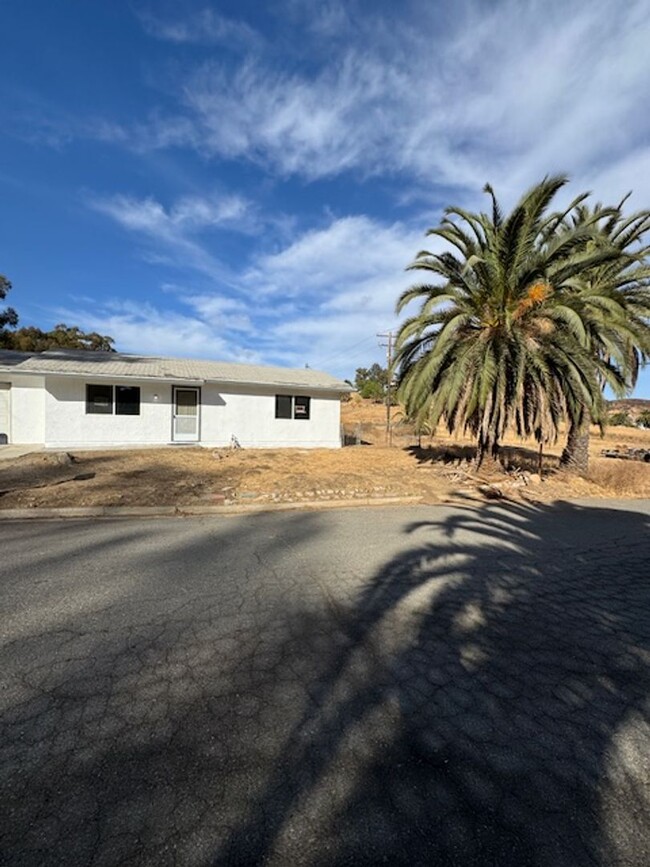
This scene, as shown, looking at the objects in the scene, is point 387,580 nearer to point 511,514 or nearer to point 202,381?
point 511,514

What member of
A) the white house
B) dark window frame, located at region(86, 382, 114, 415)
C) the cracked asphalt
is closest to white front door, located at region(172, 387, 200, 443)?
the white house

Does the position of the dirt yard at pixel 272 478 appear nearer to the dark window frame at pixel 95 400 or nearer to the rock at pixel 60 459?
the rock at pixel 60 459

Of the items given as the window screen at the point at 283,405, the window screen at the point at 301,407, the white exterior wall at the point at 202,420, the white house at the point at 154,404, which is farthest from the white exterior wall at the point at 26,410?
the window screen at the point at 301,407

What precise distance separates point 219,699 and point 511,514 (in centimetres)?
720

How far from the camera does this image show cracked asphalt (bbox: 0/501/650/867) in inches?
68.2

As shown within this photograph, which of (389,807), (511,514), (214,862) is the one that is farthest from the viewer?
(511,514)

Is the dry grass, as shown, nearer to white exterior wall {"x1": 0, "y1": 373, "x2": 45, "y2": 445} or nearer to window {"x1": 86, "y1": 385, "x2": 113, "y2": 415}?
window {"x1": 86, "y1": 385, "x2": 113, "y2": 415}

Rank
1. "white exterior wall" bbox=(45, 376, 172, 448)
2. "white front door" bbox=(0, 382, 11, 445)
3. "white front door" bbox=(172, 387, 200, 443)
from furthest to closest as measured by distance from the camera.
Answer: "white front door" bbox=(172, 387, 200, 443) → "white front door" bbox=(0, 382, 11, 445) → "white exterior wall" bbox=(45, 376, 172, 448)

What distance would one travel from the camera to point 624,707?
2680 mm

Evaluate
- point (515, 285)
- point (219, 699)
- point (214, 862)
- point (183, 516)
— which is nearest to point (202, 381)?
point (183, 516)

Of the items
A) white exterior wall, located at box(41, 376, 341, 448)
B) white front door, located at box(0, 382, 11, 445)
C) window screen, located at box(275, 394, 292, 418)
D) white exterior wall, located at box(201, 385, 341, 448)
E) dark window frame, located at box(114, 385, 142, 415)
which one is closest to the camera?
white exterior wall, located at box(41, 376, 341, 448)

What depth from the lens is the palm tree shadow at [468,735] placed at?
1736 mm

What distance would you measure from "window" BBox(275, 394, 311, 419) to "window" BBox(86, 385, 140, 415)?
17.6ft

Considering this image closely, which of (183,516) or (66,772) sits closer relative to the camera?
→ (66,772)
